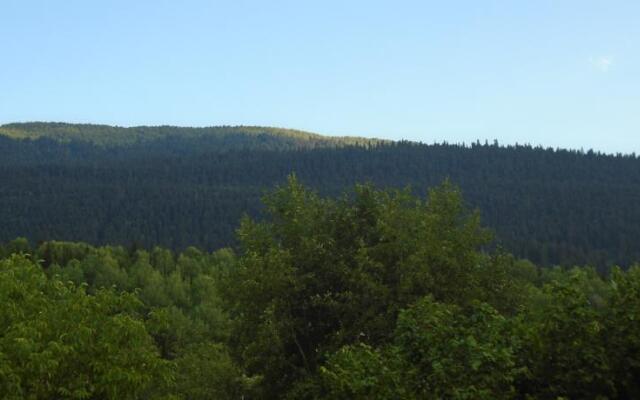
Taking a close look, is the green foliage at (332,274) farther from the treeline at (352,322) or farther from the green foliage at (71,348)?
the green foliage at (71,348)

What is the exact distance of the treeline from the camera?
22.3 meters

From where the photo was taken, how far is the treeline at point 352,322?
2227cm

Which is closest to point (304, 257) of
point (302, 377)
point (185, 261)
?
point (302, 377)

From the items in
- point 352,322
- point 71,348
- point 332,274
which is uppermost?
point 332,274

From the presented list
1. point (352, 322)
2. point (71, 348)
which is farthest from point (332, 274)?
point (71, 348)

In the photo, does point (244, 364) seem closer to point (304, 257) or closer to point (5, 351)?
point (304, 257)

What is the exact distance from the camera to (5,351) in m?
26.3

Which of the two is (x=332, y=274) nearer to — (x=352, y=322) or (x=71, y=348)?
(x=352, y=322)

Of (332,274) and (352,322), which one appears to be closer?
(352,322)

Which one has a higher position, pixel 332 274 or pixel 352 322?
pixel 332 274

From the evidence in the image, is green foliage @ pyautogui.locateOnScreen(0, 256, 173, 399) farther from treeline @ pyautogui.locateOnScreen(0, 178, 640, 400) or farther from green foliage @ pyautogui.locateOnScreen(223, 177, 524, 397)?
green foliage @ pyautogui.locateOnScreen(223, 177, 524, 397)

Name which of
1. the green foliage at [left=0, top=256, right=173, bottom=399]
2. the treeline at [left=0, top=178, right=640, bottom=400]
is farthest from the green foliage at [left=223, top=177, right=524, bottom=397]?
the green foliage at [left=0, top=256, right=173, bottom=399]

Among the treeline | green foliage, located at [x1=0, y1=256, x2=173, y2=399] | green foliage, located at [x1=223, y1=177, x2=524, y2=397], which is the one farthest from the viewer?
green foliage, located at [x1=223, y1=177, x2=524, y2=397]

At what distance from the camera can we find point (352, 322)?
1474 inches
